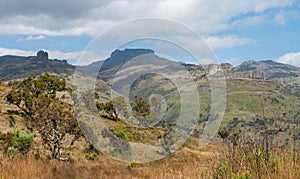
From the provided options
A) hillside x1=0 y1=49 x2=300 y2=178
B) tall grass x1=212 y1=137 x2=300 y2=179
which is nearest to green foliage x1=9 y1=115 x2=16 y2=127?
hillside x1=0 y1=49 x2=300 y2=178

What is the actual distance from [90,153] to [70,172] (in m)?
14.6

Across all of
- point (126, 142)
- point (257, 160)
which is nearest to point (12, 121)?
point (126, 142)

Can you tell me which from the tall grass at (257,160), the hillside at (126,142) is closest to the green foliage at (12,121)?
the hillside at (126,142)

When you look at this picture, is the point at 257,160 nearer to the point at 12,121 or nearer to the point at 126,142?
the point at 126,142

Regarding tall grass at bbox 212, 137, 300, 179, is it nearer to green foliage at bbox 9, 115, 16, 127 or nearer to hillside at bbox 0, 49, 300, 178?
hillside at bbox 0, 49, 300, 178

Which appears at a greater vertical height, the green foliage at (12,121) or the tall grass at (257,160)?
the tall grass at (257,160)

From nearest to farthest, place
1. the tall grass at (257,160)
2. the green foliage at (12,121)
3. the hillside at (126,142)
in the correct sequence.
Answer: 1. the tall grass at (257,160)
2. the hillside at (126,142)
3. the green foliage at (12,121)

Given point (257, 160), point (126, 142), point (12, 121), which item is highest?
point (257, 160)

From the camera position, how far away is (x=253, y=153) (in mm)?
5824

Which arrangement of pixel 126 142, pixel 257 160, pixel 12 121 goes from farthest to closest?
pixel 12 121
pixel 126 142
pixel 257 160

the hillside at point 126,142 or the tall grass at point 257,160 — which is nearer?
the tall grass at point 257,160

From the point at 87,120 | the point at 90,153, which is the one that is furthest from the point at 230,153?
the point at 87,120

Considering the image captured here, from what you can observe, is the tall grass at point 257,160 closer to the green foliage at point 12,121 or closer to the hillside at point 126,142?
the hillside at point 126,142

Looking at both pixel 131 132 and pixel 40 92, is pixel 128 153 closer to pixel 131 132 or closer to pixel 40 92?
pixel 131 132
